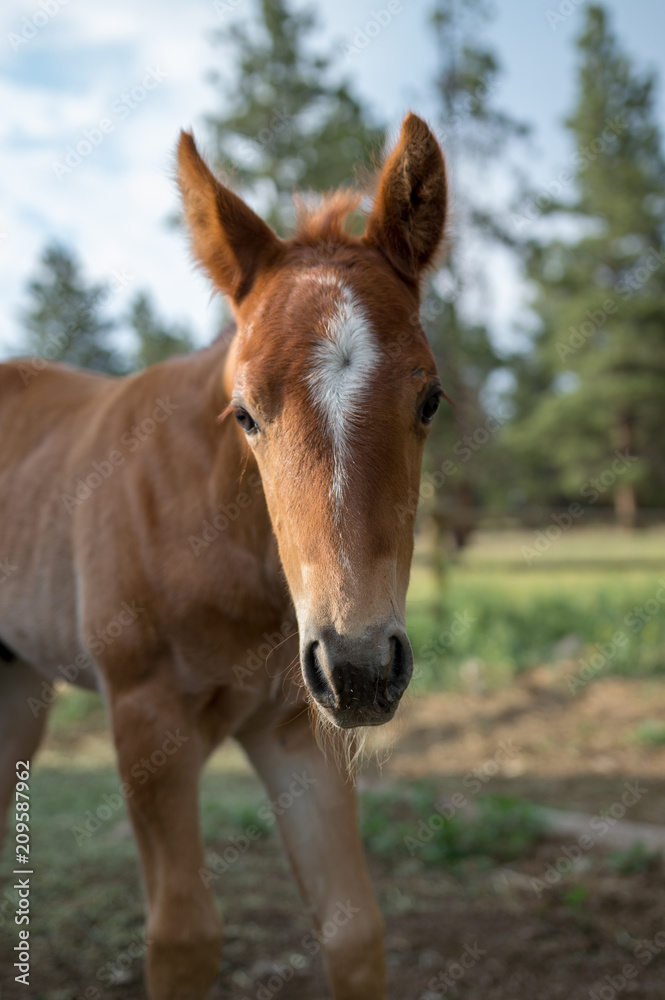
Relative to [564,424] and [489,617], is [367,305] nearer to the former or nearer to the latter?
[489,617]

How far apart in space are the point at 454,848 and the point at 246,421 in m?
3.26

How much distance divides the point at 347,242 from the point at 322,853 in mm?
1983

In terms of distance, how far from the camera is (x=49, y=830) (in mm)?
4781

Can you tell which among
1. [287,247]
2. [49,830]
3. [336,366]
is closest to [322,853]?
[336,366]

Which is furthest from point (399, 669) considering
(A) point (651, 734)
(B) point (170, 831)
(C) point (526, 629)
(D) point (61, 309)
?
(D) point (61, 309)

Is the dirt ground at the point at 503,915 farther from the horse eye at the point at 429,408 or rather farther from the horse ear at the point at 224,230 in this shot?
the horse ear at the point at 224,230

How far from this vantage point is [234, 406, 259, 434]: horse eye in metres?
1.93

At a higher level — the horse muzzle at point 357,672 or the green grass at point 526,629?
the horse muzzle at point 357,672

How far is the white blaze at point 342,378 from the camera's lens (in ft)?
5.54

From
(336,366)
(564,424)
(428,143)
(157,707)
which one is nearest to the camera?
(336,366)

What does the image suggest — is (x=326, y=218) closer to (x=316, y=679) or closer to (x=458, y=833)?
(x=316, y=679)

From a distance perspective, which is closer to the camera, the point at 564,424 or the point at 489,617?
the point at 489,617

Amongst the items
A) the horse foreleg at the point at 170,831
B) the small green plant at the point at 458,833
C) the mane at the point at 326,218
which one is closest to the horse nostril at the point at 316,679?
the horse foreleg at the point at 170,831

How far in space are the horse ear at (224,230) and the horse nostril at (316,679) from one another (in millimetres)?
1168
